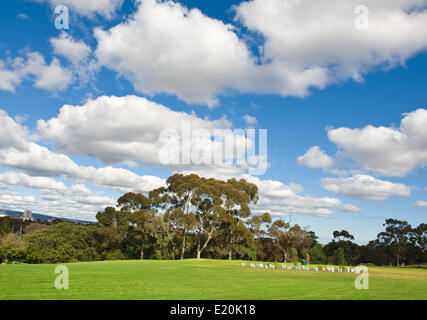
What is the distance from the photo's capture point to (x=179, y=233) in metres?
59.0

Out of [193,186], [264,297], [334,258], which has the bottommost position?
[334,258]

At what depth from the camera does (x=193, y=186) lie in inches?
2249

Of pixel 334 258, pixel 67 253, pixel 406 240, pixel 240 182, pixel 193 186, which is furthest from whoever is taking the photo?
pixel 406 240

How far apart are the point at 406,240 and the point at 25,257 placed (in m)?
77.7

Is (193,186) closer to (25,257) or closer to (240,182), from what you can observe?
(240,182)

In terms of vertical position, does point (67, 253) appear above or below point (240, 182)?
below

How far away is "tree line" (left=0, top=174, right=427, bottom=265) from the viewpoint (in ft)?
177

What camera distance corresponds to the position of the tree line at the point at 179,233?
54.0m
